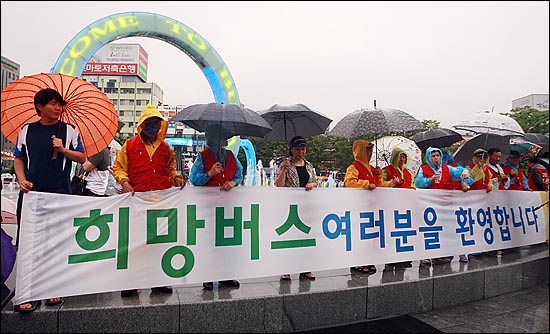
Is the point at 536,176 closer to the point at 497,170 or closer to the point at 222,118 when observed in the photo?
the point at 497,170

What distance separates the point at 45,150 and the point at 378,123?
3360 mm

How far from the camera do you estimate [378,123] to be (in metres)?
4.70

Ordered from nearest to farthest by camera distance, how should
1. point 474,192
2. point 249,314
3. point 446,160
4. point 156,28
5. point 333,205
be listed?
point 249,314 < point 333,205 < point 474,192 < point 446,160 < point 156,28

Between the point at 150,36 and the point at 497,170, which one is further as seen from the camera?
the point at 150,36

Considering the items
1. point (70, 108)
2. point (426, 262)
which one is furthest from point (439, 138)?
point (70, 108)

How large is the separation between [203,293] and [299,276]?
111 centimetres

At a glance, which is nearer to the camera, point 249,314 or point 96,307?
point 96,307

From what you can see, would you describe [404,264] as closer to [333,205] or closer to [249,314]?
[333,205]

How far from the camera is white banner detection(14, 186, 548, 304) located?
10.2 ft

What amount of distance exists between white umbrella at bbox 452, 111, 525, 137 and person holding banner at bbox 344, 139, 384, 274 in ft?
4.78

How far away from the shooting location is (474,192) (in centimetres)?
524

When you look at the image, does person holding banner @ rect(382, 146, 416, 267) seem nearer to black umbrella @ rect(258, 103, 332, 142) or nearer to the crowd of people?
the crowd of people

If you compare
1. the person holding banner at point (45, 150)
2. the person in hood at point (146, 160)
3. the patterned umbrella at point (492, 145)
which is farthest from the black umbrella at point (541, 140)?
the person holding banner at point (45, 150)

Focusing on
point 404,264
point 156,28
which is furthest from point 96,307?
point 156,28
